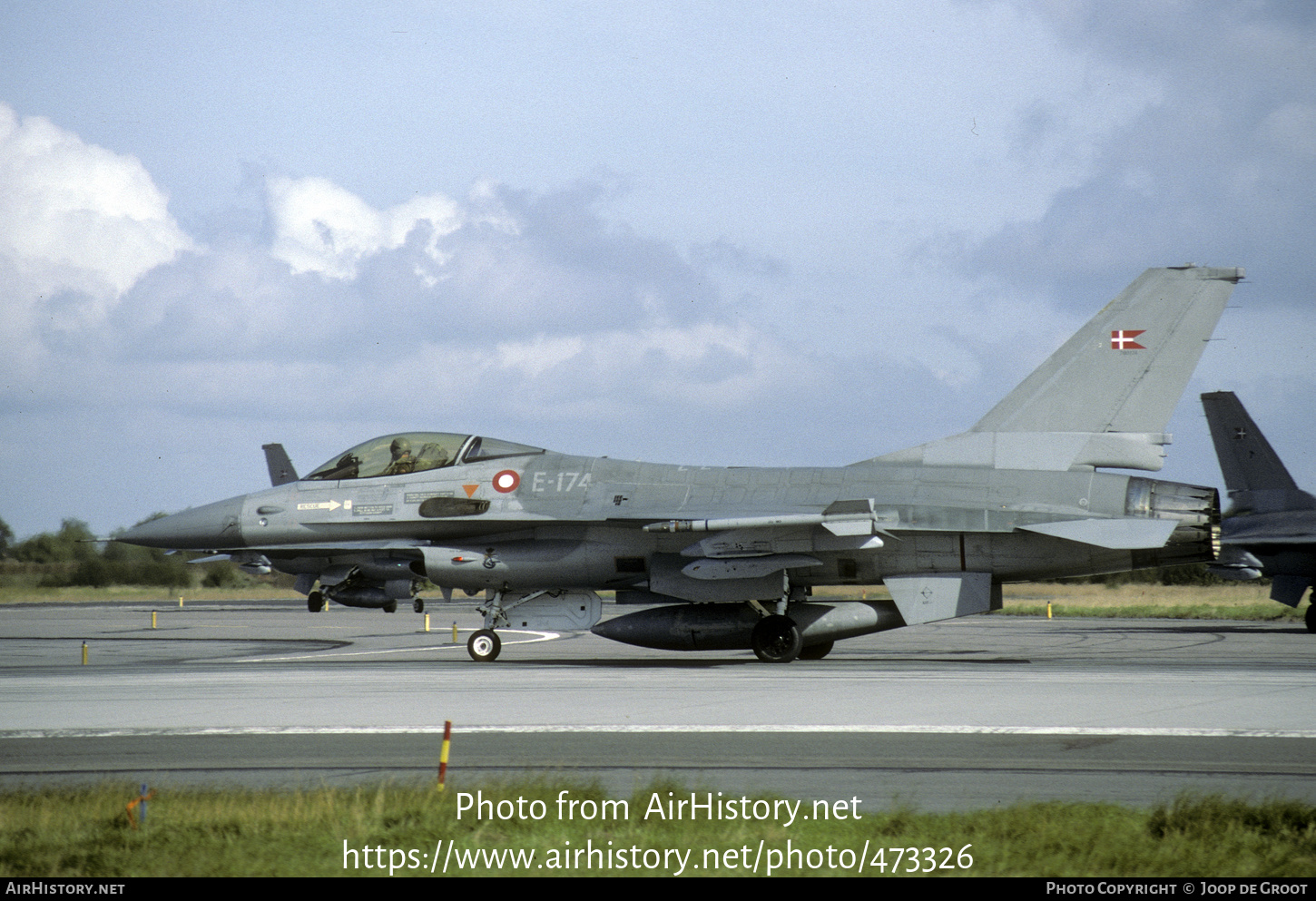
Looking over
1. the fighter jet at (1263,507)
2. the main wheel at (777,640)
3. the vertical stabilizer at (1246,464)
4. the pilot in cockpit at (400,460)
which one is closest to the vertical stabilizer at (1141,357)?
the main wheel at (777,640)

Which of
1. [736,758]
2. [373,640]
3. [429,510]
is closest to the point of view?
[736,758]

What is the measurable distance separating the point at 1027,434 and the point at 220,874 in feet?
50.1

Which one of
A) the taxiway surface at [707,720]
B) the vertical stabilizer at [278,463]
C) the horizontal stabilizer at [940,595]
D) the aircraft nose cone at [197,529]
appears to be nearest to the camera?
the taxiway surface at [707,720]

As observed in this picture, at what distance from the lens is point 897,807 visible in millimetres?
7012

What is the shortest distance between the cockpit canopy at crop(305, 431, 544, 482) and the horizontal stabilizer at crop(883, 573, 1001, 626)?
6459mm

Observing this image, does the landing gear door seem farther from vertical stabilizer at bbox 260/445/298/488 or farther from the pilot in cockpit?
vertical stabilizer at bbox 260/445/298/488

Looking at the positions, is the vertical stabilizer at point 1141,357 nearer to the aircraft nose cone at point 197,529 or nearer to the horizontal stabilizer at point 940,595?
the horizontal stabilizer at point 940,595

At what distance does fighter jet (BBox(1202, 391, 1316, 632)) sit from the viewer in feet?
94.7

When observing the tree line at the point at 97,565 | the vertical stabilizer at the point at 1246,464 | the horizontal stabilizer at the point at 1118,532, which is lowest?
the tree line at the point at 97,565

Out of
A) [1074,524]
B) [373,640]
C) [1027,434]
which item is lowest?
[373,640]

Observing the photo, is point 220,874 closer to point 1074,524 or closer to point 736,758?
point 736,758

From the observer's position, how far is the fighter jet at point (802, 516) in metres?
18.0

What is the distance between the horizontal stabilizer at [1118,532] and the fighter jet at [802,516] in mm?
30
